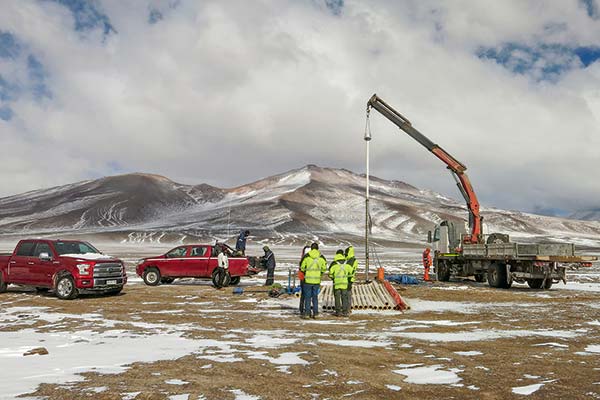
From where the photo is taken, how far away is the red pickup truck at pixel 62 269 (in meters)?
17.5

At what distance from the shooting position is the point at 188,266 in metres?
23.6

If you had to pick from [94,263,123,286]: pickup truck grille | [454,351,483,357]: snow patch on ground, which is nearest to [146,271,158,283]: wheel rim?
[94,263,123,286]: pickup truck grille

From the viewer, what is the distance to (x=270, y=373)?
7.98m

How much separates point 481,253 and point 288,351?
17.9 m

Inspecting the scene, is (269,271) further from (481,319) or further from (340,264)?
(481,319)

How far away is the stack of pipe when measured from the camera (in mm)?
16156

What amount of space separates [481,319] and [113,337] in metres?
9.31

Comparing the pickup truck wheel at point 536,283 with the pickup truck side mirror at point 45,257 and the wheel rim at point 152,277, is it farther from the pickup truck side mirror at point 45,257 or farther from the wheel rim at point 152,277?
the pickup truck side mirror at point 45,257

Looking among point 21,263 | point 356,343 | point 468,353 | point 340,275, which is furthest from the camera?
point 21,263

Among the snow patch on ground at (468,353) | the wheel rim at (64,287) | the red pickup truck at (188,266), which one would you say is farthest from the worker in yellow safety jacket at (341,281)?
the red pickup truck at (188,266)

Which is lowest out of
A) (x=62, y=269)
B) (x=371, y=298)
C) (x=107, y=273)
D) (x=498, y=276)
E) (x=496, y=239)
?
(x=371, y=298)

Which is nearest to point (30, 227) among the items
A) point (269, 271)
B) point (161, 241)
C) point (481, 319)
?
point (161, 241)

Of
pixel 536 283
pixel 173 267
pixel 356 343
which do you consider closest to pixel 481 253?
pixel 536 283

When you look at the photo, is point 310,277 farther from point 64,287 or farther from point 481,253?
point 481,253
